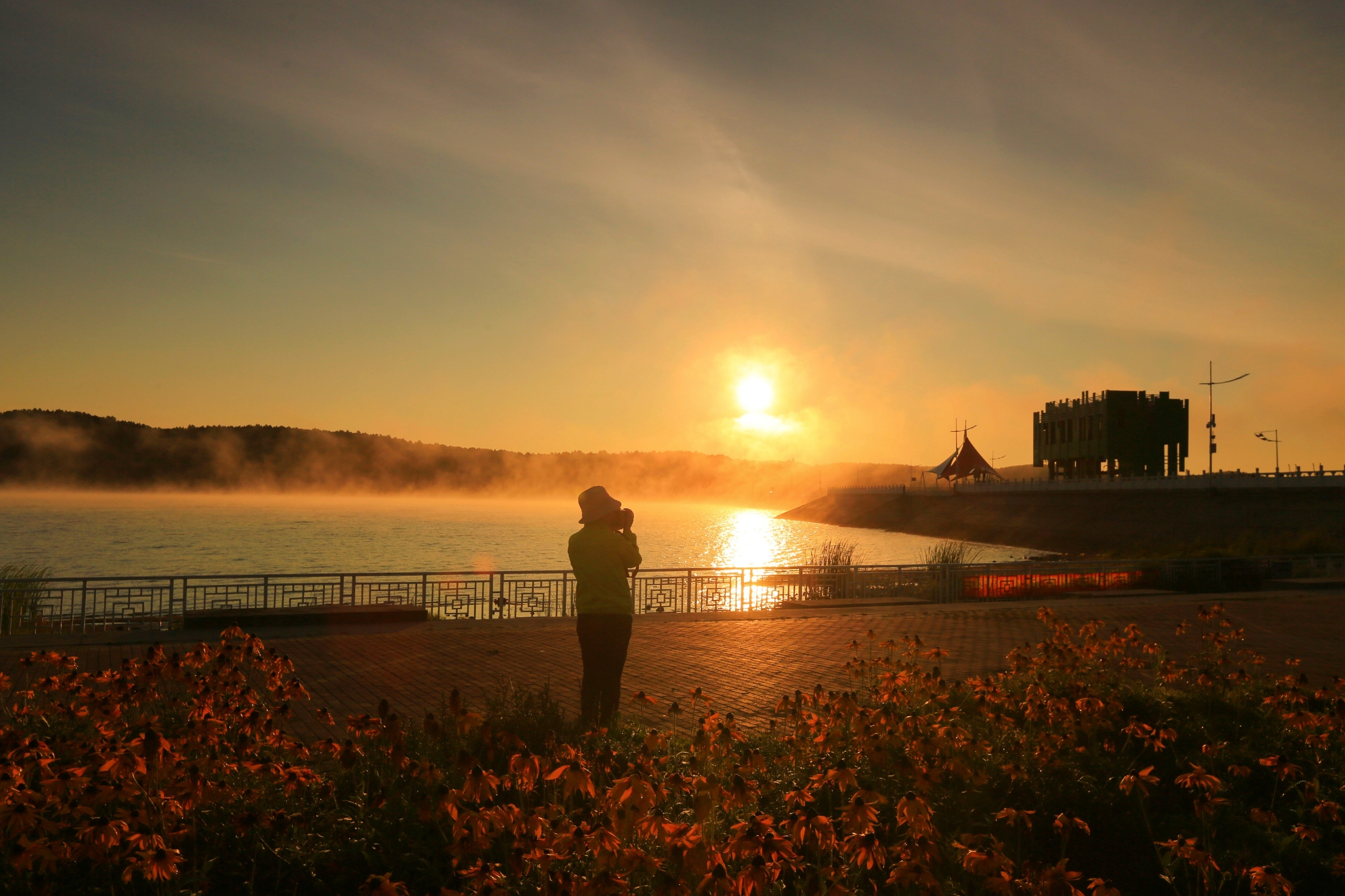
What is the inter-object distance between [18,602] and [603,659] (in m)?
15.2

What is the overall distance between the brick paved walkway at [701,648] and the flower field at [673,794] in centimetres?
201

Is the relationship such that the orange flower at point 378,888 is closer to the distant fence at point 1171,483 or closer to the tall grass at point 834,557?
the tall grass at point 834,557

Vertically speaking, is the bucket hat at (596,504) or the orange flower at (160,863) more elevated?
the bucket hat at (596,504)

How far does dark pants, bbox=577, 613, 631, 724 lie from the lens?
267 inches

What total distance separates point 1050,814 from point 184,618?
497 inches

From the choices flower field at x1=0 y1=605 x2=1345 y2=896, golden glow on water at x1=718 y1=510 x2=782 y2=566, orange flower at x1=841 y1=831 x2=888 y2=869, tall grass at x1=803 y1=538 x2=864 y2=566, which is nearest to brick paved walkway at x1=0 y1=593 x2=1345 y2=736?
flower field at x1=0 y1=605 x2=1345 y2=896

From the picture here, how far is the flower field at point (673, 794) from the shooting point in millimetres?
3150

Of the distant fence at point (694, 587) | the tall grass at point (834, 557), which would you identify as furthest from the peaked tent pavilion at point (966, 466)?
the distant fence at point (694, 587)

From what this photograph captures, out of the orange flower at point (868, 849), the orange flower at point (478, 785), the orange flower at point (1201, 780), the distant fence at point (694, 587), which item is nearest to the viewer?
the orange flower at point (868, 849)

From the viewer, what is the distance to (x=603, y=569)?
679 centimetres

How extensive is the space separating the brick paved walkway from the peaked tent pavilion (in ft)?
264

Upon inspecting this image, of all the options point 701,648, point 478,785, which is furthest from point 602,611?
point 701,648

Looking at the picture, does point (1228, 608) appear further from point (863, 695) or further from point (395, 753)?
point (395, 753)

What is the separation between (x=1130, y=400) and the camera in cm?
8131
